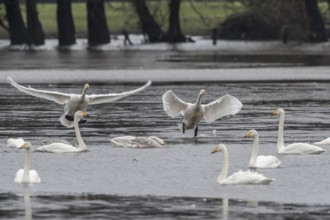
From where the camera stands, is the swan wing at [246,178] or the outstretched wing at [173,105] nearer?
the swan wing at [246,178]

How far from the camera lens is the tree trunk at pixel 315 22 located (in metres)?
64.7

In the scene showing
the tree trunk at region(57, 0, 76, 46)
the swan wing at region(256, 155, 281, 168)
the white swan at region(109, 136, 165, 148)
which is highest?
the tree trunk at region(57, 0, 76, 46)

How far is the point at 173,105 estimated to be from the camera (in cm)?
2373

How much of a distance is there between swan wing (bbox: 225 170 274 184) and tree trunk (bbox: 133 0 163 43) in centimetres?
4811

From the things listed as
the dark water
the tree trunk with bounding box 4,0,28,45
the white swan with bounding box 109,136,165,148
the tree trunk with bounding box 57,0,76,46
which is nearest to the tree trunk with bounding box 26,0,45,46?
the tree trunk with bounding box 4,0,28,45

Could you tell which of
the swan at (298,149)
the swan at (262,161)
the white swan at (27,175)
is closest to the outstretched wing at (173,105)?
the swan at (298,149)

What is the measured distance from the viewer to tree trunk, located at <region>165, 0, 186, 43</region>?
67062mm

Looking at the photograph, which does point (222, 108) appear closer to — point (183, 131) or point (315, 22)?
point (183, 131)

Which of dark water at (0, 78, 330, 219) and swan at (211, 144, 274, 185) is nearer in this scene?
dark water at (0, 78, 330, 219)

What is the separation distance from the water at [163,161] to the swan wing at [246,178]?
0.34 feet

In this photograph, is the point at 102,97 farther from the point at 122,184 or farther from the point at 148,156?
the point at 122,184

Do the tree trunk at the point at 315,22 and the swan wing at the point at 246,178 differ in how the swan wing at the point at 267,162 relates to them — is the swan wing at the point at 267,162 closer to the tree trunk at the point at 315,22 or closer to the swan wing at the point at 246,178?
the swan wing at the point at 246,178

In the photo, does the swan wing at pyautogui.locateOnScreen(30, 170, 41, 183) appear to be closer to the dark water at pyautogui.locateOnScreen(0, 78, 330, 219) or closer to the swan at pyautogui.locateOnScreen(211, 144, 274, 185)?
the dark water at pyautogui.locateOnScreen(0, 78, 330, 219)

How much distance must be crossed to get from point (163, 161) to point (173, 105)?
4.16 metres
